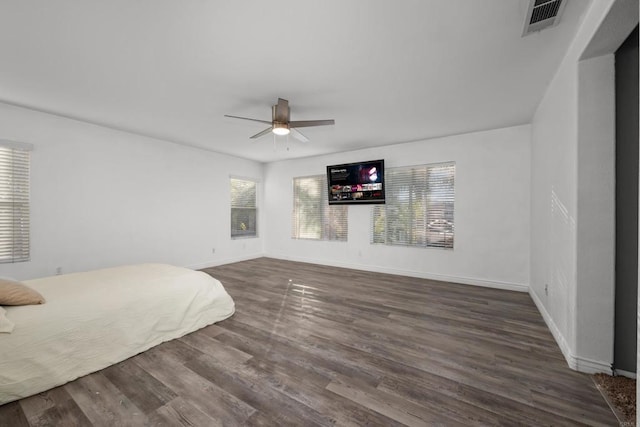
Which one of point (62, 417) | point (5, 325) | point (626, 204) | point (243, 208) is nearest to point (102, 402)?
point (62, 417)

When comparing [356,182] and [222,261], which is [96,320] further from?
[356,182]

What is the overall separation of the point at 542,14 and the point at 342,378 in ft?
9.93

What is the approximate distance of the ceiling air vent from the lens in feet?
5.52

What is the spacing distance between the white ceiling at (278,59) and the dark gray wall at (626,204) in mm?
528

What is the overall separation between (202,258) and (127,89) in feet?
12.2

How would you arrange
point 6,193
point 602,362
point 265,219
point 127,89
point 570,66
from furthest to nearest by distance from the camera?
1. point 265,219
2. point 6,193
3. point 127,89
4. point 570,66
5. point 602,362

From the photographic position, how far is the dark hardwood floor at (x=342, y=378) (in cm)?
161

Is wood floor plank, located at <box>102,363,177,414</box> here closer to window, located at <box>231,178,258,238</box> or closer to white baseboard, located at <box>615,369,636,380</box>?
white baseboard, located at <box>615,369,636,380</box>

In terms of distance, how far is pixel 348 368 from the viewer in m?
2.09

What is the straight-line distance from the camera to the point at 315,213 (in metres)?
6.52

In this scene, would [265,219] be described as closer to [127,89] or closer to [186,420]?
[127,89]

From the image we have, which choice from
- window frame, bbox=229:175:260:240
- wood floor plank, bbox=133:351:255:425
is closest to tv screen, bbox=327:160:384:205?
window frame, bbox=229:175:260:240

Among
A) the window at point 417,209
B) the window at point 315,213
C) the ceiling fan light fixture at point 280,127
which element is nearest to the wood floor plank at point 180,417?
the ceiling fan light fixture at point 280,127

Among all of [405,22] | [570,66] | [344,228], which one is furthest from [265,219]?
[570,66]
